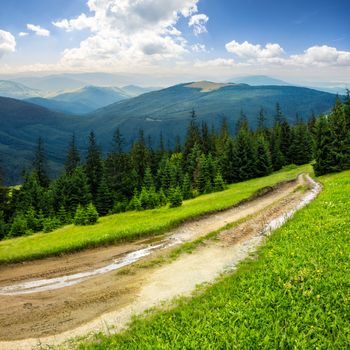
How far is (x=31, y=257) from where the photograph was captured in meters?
21.7

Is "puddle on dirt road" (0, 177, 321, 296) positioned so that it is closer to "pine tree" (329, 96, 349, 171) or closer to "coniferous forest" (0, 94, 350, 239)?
"coniferous forest" (0, 94, 350, 239)

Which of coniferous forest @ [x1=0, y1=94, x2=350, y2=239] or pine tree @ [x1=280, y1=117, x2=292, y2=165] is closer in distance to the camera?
coniferous forest @ [x1=0, y1=94, x2=350, y2=239]

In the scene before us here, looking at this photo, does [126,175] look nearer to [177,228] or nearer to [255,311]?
[177,228]

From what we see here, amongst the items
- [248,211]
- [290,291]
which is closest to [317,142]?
[248,211]

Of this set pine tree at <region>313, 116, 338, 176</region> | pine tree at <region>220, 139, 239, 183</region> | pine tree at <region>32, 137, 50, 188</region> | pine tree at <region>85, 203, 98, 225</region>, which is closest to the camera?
pine tree at <region>85, 203, 98, 225</region>

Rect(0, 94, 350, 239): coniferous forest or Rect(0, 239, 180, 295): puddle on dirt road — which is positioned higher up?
Rect(0, 239, 180, 295): puddle on dirt road

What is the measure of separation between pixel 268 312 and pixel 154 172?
85378 mm

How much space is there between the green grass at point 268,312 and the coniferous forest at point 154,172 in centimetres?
3352

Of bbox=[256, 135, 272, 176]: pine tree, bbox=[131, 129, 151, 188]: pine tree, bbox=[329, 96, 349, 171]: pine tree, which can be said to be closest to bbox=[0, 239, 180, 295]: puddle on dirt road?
bbox=[329, 96, 349, 171]: pine tree

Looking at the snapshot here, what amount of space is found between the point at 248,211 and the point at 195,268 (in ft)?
53.3

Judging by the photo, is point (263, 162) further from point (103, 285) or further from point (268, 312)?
point (268, 312)

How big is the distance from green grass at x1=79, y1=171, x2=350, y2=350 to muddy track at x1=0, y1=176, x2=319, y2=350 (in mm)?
1384

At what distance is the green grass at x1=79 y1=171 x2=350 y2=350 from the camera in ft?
31.7

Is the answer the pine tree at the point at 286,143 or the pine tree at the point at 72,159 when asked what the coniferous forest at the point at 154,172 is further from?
the pine tree at the point at 72,159
